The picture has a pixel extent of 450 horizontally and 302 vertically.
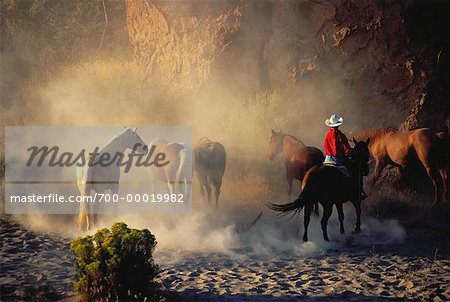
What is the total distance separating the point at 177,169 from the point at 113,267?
4933 millimetres

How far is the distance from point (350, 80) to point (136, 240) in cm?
873

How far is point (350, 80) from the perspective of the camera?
15.2m

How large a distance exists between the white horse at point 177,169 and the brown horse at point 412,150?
4210 millimetres

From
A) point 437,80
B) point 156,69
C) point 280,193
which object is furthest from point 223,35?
point 437,80

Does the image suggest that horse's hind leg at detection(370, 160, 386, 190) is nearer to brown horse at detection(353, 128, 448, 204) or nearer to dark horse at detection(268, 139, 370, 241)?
brown horse at detection(353, 128, 448, 204)

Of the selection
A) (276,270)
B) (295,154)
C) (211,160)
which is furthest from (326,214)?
(211,160)

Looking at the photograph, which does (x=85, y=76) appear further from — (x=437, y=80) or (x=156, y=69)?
(x=437, y=80)

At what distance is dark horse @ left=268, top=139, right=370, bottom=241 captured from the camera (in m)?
10.8

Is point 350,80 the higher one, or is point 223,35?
point 223,35

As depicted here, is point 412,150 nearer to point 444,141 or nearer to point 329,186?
point 444,141

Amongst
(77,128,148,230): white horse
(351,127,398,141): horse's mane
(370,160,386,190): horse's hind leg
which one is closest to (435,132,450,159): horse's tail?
(351,127,398,141): horse's mane

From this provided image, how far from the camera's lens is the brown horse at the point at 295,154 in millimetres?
12625

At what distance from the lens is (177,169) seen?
12906 millimetres

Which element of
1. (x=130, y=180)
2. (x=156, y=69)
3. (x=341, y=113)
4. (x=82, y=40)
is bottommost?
(x=130, y=180)
